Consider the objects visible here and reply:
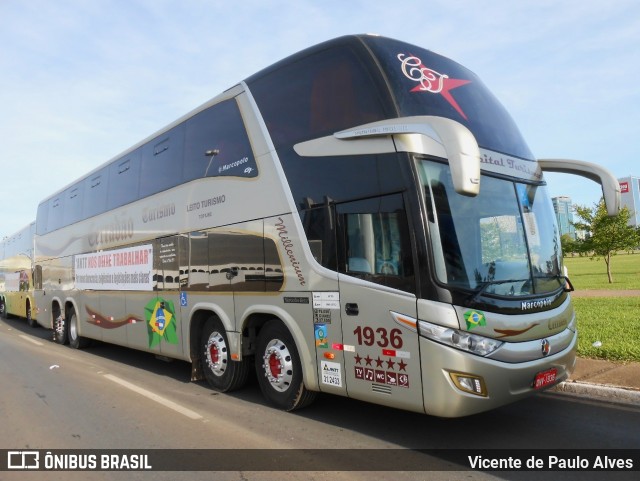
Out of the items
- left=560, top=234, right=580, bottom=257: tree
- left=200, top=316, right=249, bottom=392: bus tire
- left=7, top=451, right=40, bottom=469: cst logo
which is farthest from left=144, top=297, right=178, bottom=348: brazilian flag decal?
left=560, top=234, right=580, bottom=257: tree

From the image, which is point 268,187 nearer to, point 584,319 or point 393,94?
point 393,94

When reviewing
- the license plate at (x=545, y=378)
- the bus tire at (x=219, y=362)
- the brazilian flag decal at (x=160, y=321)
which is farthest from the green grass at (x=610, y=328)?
the brazilian flag decal at (x=160, y=321)

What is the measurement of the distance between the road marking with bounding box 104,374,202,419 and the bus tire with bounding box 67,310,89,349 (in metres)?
4.36

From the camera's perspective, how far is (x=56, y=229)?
543 inches

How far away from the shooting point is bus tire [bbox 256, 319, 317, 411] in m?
5.82

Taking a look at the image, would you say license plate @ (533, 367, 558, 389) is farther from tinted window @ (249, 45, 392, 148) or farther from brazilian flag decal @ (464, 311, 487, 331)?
tinted window @ (249, 45, 392, 148)

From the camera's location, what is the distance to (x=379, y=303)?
4.72 metres

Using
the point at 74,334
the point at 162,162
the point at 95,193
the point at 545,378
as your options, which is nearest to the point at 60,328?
the point at 74,334

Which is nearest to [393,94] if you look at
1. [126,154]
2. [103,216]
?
[126,154]

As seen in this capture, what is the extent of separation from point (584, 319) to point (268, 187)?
8.26 metres

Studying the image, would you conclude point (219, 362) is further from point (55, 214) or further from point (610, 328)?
point (55, 214)

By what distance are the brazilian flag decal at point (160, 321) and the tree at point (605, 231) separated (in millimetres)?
23281

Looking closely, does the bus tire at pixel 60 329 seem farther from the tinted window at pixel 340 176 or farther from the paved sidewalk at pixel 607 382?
the paved sidewalk at pixel 607 382

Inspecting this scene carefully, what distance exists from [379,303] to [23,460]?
148 inches
